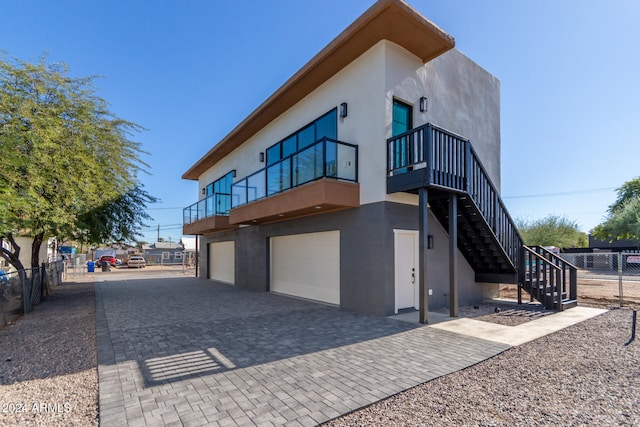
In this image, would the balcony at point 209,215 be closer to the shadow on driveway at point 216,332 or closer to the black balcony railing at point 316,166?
the shadow on driveway at point 216,332

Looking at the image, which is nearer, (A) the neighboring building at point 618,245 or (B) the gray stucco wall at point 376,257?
(B) the gray stucco wall at point 376,257

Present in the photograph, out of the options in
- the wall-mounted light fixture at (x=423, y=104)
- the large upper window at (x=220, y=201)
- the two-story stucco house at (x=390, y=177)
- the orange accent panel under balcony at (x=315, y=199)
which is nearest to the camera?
the two-story stucco house at (x=390, y=177)

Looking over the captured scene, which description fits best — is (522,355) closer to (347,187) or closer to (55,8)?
(347,187)

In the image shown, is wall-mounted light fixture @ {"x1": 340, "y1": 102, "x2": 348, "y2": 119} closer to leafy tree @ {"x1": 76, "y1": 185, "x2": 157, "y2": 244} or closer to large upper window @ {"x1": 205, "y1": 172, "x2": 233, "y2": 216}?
large upper window @ {"x1": 205, "y1": 172, "x2": 233, "y2": 216}

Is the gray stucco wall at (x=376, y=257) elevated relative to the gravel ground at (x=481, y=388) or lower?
elevated

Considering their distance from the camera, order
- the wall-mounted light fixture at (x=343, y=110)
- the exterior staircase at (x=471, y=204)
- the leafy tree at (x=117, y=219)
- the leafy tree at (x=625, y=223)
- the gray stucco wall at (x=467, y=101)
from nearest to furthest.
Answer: the exterior staircase at (x=471, y=204) → the wall-mounted light fixture at (x=343, y=110) → the gray stucco wall at (x=467, y=101) → the leafy tree at (x=117, y=219) → the leafy tree at (x=625, y=223)

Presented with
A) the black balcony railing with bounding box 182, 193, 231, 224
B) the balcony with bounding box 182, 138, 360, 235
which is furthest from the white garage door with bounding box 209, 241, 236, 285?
the balcony with bounding box 182, 138, 360, 235

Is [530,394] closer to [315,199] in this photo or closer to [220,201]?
[315,199]

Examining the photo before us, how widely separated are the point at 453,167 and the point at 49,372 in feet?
26.7

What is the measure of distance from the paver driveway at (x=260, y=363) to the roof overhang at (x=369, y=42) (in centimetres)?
672

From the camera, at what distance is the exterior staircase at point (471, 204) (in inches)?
282

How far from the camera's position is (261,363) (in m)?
4.61

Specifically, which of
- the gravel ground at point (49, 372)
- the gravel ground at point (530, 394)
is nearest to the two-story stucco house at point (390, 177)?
the gravel ground at point (530, 394)

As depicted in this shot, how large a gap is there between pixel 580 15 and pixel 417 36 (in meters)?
5.02
